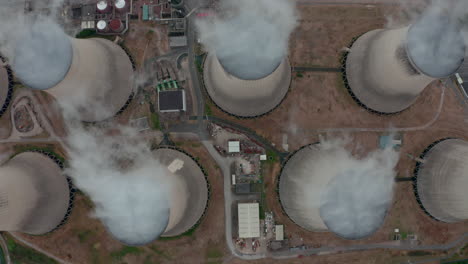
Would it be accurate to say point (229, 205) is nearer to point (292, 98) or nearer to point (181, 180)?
point (181, 180)

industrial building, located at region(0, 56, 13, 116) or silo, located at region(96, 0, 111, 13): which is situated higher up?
silo, located at region(96, 0, 111, 13)

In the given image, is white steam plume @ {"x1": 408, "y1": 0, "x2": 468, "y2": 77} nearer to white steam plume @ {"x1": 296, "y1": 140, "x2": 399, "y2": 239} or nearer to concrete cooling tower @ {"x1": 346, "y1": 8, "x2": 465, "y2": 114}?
concrete cooling tower @ {"x1": 346, "y1": 8, "x2": 465, "y2": 114}

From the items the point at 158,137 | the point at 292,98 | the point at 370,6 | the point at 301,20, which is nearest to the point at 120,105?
the point at 158,137

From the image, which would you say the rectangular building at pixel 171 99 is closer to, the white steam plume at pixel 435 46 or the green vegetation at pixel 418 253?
the white steam plume at pixel 435 46

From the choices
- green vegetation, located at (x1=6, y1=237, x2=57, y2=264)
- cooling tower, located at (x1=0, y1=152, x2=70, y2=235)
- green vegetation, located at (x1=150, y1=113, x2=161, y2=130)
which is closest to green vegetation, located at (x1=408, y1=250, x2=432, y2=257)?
green vegetation, located at (x1=150, y1=113, x2=161, y2=130)

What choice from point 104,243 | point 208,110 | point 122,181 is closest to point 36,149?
point 104,243

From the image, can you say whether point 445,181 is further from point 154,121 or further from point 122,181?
point 122,181
